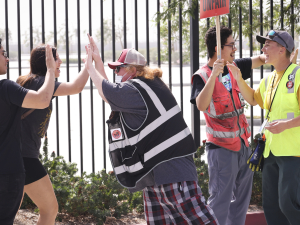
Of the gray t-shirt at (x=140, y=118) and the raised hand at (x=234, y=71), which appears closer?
the gray t-shirt at (x=140, y=118)

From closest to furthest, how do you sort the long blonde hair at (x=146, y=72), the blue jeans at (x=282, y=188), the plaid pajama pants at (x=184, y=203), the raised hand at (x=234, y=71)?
the plaid pajama pants at (x=184, y=203) → the long blonde hair at (x=146, y=72) → the blue jeans at (x=282, y=188) → the raised hand at (x=234, y=71)

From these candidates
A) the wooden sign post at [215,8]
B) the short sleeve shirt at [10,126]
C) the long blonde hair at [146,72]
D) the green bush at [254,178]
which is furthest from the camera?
the green bush at [254,178]

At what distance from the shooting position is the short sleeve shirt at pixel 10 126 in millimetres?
2480

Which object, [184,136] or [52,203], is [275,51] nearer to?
[184,136]

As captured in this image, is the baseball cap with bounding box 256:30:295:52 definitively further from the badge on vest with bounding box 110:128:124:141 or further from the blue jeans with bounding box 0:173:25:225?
the blue jeans with bounding box 0:173:25:225

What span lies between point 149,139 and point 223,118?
1.00 m

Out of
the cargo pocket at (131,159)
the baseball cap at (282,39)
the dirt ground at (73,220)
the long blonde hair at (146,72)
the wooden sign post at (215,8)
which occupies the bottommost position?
the dirt ground at (73,220)

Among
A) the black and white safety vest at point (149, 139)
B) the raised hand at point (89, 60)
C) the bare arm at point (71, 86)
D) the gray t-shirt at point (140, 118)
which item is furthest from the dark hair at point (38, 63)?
the black and white safety vest at point (149, 139)

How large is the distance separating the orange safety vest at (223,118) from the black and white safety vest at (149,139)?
75 cm

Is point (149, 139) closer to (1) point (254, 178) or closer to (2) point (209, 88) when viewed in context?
(2) point (209, 88)

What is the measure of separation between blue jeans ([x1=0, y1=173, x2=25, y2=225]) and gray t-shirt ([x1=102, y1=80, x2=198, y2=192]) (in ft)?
2.64

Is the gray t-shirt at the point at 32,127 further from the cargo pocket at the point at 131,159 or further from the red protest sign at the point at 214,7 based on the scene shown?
the red protest sign at the point at 214,7

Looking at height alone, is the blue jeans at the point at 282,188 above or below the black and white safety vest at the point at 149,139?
below

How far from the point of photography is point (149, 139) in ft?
8.62
